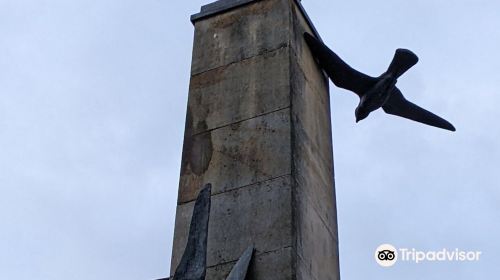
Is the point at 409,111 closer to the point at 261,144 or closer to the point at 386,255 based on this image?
the point at 386,255

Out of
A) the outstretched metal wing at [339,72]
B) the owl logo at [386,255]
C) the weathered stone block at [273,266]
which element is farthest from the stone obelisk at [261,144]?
the owl logo at [386,255]

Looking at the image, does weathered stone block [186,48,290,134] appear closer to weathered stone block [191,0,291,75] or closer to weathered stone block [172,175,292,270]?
weathered stone block [191,0,291,75]

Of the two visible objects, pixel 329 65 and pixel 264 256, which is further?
pixel 329 65

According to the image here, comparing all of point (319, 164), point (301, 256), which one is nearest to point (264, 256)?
point (301, 256)

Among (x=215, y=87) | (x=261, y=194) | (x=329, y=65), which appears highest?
(x=329, y=65)

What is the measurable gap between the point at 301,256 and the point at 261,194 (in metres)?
0.91

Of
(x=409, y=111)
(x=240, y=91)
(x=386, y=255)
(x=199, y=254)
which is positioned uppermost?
(x=409, y=111)

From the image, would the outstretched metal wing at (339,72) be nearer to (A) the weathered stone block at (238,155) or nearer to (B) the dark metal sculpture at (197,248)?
(A) the weathered stone block at (238,155)

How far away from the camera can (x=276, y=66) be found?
1237 centimetres

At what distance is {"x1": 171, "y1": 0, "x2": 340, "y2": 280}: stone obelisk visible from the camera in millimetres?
10977

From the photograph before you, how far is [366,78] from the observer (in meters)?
13.8

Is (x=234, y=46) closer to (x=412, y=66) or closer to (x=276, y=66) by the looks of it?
(x=276, y=66)

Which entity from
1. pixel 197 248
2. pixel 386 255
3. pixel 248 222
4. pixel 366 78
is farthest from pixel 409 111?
pixel 197 248

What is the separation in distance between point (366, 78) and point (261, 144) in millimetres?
2765
